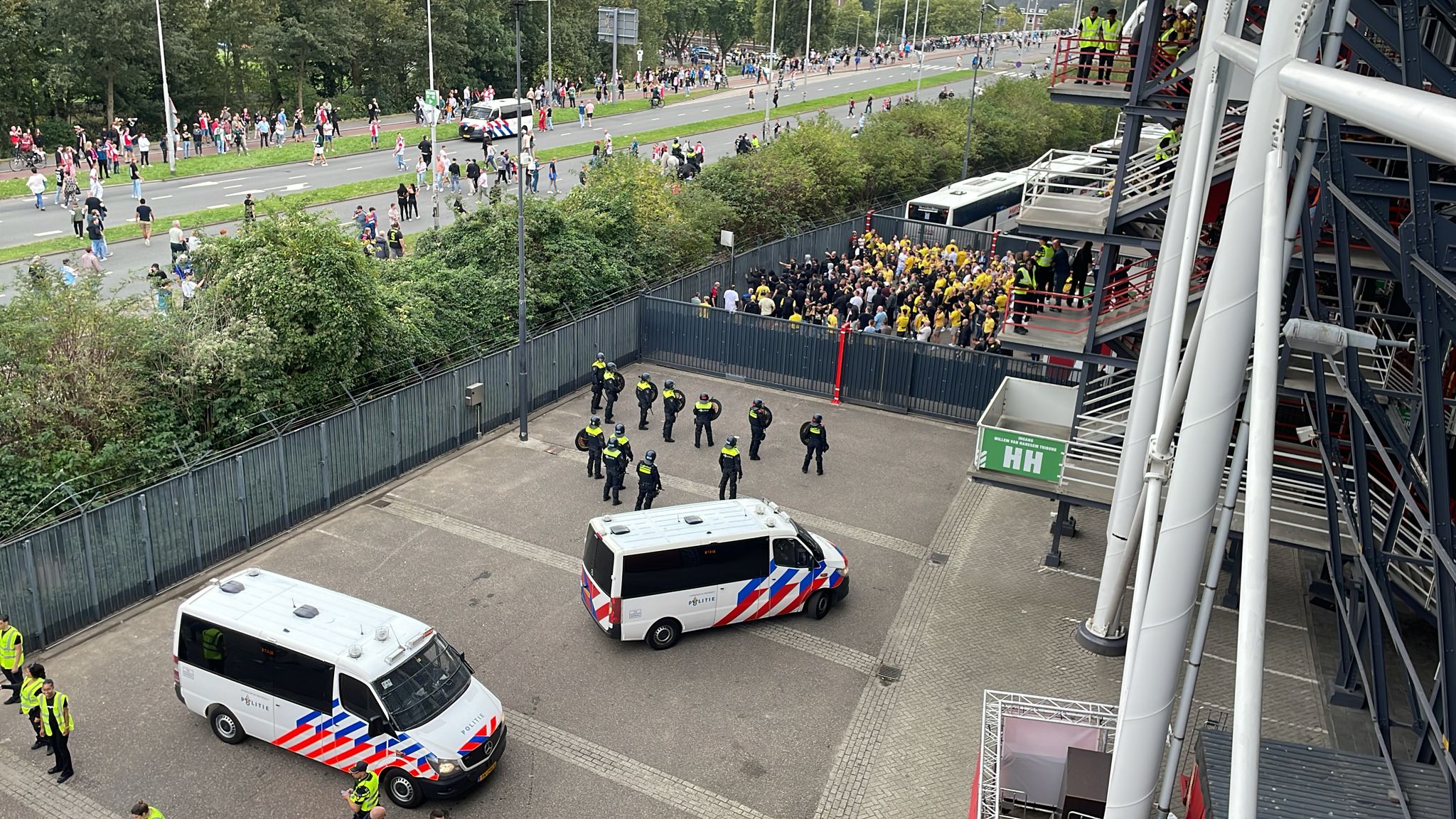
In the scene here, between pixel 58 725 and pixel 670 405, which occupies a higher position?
pixel 670 405

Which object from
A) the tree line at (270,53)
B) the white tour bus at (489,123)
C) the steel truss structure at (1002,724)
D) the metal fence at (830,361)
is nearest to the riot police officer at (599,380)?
the metal fence at (830,361)

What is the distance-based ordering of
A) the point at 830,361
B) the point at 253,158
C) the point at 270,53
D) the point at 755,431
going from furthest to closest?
the point at 270,53, the point at 253,158, the point at 830,361, the point at 755,431

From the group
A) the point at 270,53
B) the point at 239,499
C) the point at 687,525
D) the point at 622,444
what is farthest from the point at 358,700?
the point at 270,53

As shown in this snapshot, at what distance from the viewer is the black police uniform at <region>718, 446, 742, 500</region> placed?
1988 cm

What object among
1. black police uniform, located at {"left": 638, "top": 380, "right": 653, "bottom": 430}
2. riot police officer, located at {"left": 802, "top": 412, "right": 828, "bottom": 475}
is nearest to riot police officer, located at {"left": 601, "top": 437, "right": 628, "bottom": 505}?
black police uniform, located at {"left": 638, "top": 380, "right": 653, "bottom": 430}

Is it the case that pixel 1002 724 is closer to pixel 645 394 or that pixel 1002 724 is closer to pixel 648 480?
pixel 648 480

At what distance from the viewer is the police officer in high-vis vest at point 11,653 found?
523 inches

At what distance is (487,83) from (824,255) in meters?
42.4

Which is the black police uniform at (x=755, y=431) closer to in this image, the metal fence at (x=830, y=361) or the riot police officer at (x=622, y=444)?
the riot police officer at (x=622, y=444)

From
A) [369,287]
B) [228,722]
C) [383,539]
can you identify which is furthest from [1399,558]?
[369,287]

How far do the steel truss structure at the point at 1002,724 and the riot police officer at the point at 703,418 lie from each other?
10.3 meters

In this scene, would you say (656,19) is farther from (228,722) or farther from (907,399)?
(228,722)

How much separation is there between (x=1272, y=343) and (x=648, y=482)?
1307cm

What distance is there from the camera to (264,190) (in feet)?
132
